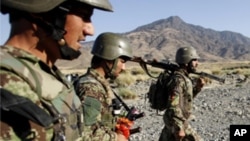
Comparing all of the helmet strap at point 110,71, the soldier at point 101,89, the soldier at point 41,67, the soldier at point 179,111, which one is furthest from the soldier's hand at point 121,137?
the soldier at point 179,111

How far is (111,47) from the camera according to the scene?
16.3 feet

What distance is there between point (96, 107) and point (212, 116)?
12.0m

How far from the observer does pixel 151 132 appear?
12.9 meters

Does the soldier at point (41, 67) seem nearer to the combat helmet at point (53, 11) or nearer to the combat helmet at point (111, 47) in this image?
the combat helmet at point (53, 11)

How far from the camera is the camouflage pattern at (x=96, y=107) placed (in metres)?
3.82

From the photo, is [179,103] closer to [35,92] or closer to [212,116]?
[35,92]

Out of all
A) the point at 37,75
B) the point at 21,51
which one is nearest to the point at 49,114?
the point at 37,75

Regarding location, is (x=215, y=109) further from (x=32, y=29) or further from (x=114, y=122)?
(x=32, y=29)

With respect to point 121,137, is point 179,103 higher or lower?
lower

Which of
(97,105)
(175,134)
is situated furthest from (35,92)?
(175,134)

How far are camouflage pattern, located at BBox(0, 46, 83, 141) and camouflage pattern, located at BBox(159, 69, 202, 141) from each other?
3.89 metres

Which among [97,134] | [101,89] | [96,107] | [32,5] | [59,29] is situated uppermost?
[32,5]

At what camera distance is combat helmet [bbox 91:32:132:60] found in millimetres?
4867

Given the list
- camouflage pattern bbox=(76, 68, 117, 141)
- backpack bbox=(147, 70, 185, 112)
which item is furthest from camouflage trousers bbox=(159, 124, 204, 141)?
camouflage pattern bbox=(76, 68, 117, 141)
